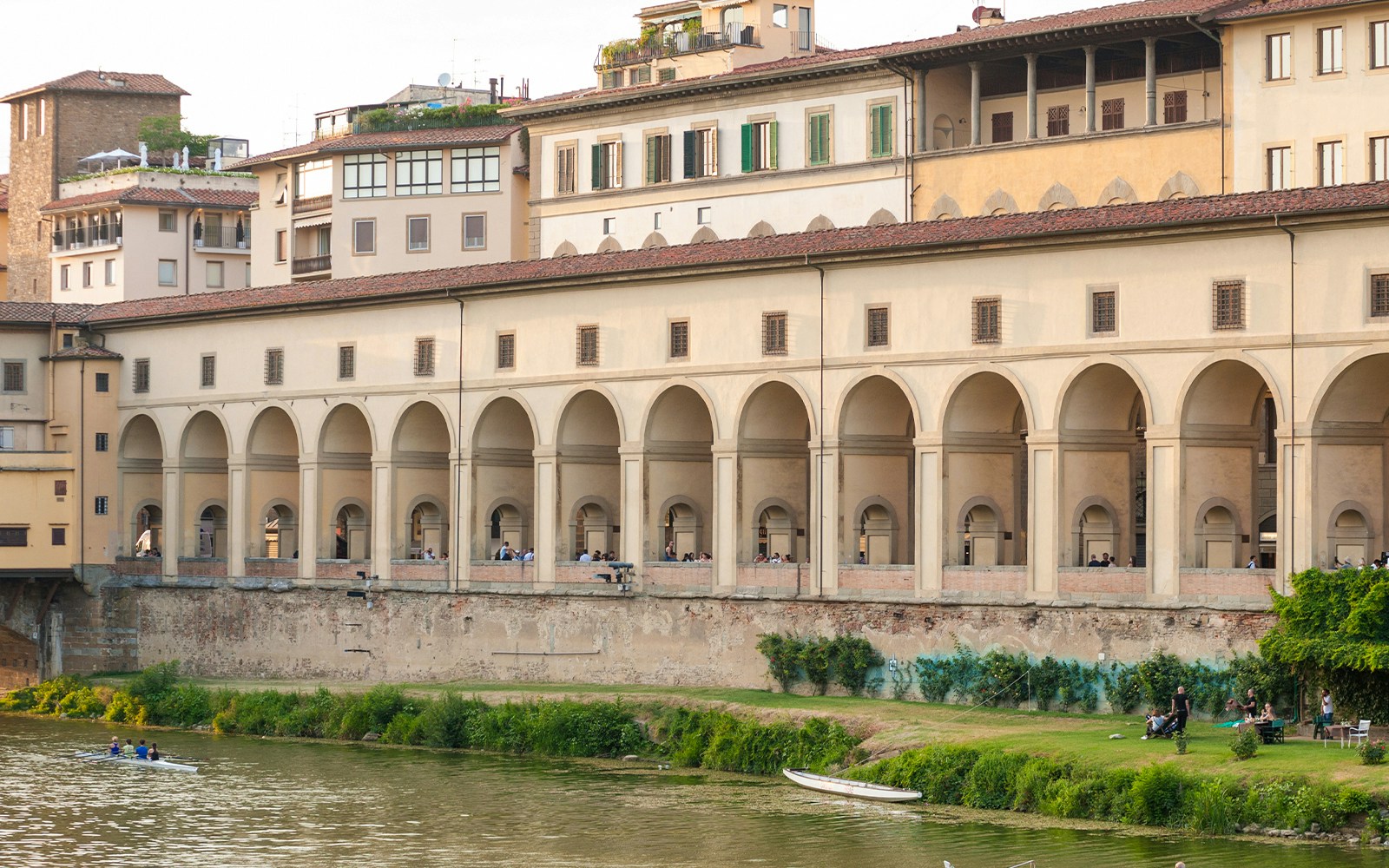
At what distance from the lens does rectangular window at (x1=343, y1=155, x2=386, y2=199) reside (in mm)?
75625

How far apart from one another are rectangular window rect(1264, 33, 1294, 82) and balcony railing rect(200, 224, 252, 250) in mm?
47730

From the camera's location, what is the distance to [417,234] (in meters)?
74.3

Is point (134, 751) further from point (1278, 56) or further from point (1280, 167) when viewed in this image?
point (1278, 56)

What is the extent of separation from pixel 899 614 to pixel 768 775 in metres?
4.64

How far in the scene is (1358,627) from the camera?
38.5 m

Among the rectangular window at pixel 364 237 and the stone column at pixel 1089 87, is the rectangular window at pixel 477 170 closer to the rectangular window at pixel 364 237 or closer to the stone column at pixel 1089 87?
the rectangular window at pixel 364 237

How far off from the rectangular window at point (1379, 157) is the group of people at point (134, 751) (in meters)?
27.6

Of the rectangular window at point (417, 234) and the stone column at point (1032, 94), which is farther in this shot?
the rectangular window at point (417, 234)

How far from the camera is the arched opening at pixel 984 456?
156 feet

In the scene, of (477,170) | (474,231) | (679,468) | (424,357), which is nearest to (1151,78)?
(679,468)

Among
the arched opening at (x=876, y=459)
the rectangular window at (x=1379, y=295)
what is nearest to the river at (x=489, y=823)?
the arched opening at (x=876, y=459)

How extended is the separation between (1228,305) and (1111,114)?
1378 centimetres

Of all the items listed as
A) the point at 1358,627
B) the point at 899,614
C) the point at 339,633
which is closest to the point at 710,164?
the point at 339,633

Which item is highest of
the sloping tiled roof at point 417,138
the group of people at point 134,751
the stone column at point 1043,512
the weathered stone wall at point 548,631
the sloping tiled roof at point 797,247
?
the sloping tiled roof at point 417,138
